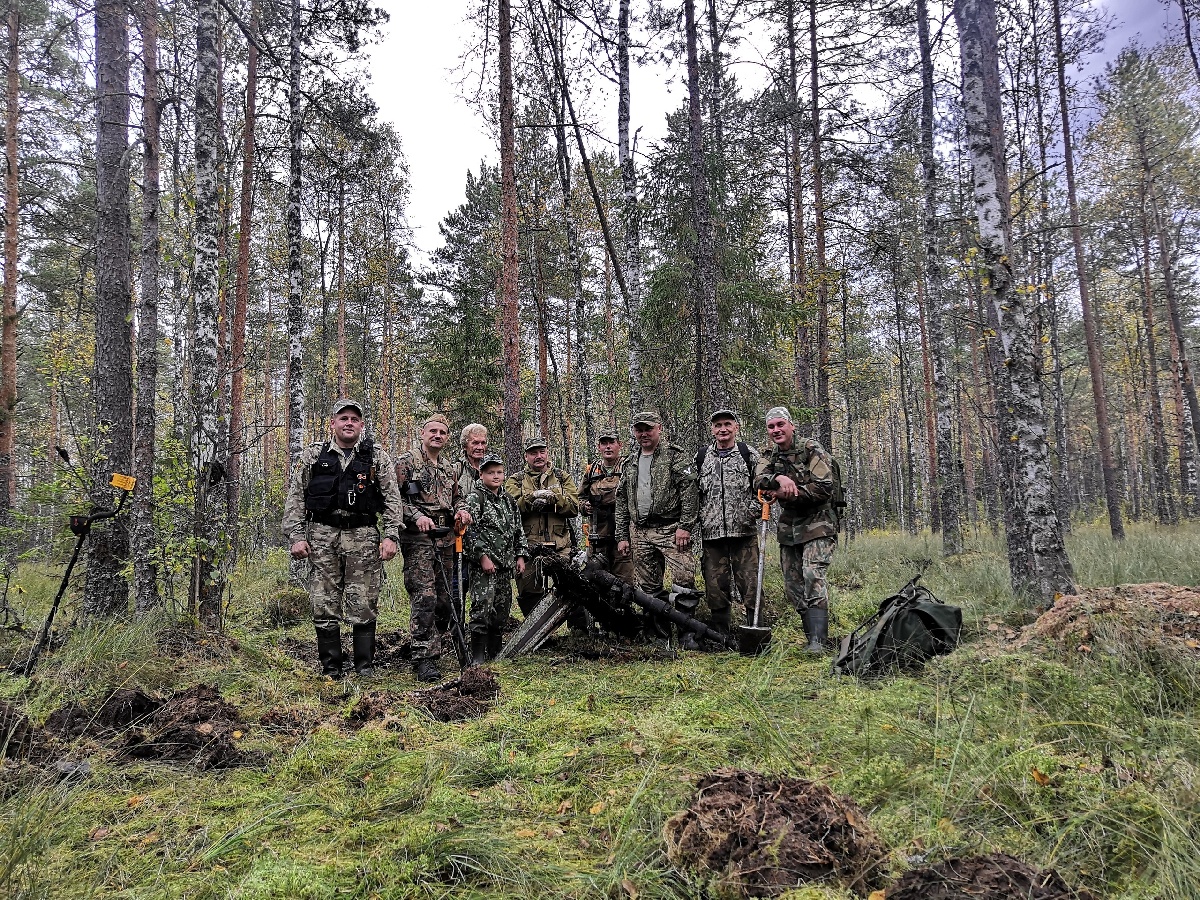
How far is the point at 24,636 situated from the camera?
5.63 metres

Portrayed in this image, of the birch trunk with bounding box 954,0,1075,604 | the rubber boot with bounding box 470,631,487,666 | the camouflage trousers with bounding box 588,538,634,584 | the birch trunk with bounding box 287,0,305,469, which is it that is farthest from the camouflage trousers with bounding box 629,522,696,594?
the birch trunk with bounding box 287,0,305,469

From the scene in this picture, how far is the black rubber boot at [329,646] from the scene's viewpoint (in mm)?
5312

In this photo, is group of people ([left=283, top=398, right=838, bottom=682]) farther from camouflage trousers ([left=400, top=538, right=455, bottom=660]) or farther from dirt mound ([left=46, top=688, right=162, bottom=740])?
dirt mound ([left=46, top=688, right=162, bottom=740])

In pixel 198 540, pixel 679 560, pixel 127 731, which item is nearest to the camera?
pixel 127 731

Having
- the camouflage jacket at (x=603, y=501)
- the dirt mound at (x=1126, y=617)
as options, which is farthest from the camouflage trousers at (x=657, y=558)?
the dirt mound at (x=1126, y=617)

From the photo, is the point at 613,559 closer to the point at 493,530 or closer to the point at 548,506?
the point at 548,506

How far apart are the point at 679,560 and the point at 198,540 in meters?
4.94

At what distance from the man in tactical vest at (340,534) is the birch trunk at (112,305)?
7.39ft

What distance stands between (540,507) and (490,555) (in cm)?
107

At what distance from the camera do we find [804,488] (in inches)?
225

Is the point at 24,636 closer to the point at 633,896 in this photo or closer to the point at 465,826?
the point at 465,826

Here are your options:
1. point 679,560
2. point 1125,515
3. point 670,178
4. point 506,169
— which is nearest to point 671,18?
point 670,178

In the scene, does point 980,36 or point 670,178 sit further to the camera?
point 670,178

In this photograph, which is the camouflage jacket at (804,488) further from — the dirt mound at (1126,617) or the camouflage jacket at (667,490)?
the dirt mound at (1126,617)
